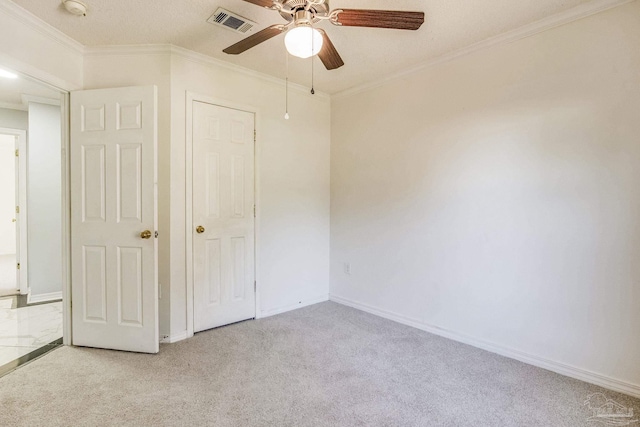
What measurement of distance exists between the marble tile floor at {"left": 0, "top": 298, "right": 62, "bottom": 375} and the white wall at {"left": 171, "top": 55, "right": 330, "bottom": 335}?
1071 millimetres

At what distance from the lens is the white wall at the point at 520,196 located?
2027 mm

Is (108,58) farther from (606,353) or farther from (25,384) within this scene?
(606,353)

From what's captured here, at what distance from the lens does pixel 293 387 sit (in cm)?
206

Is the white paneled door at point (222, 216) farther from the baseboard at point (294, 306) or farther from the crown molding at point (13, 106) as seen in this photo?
the crown molding at point (13, 106)

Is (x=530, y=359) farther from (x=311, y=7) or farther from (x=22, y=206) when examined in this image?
(x=22, y=206)

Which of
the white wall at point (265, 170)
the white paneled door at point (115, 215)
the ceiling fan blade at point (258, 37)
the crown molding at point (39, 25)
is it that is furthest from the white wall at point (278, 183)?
the ceiling fan blade at point (258, 37)

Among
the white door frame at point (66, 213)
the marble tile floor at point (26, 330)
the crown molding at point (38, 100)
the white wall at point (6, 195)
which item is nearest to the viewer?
the marble tile floor at point (26, 330)

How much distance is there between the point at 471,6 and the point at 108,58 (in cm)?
285

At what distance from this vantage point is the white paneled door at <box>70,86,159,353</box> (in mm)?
2484

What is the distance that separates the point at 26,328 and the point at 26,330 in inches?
2.6

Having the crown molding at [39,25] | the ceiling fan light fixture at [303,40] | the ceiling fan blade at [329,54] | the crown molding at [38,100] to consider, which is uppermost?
the crown molding at [39,25]

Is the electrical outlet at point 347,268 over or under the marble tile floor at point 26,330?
over

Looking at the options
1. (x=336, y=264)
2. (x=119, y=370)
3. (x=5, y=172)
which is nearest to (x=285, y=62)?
(x=336, y=264)

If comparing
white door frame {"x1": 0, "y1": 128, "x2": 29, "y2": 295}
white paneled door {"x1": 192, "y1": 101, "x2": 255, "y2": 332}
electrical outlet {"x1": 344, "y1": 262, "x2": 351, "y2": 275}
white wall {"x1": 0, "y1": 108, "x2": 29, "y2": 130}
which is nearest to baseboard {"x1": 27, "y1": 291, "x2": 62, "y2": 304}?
white door frame {"x1": 0, "y1": 128, "x2": 29, "y2": 295}
